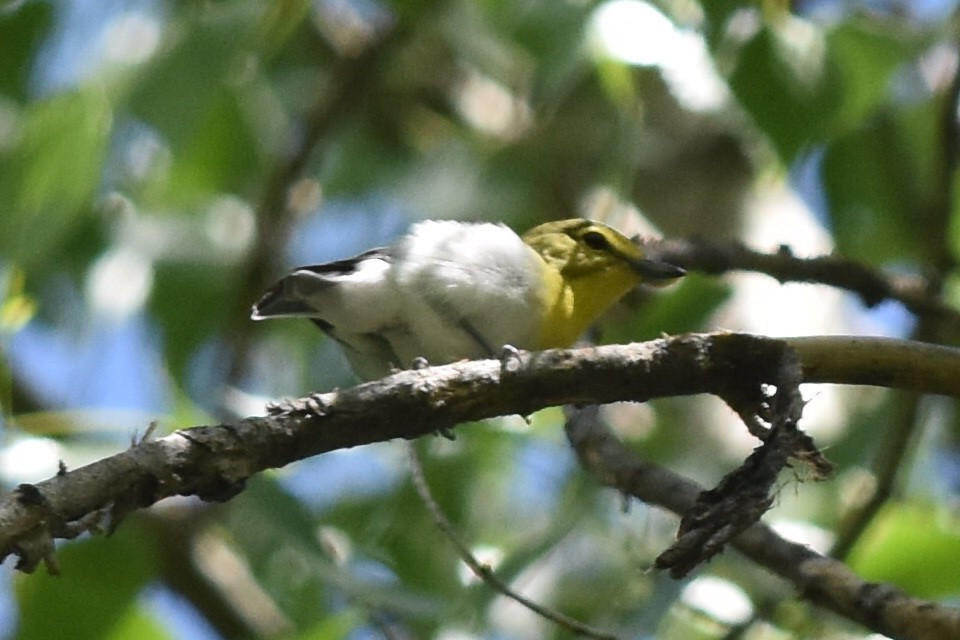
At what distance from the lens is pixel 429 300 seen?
320 cm

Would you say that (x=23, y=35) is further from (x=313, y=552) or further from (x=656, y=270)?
(x=656, y=270)

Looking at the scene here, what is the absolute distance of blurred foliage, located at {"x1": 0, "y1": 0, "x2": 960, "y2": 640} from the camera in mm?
3014

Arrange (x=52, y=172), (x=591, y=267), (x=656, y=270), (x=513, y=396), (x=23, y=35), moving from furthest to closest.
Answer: (x=591, y=267)
(x=656, y=270)
(x=23, y=35)
(x=52, y=172)
(x=513, y=396)

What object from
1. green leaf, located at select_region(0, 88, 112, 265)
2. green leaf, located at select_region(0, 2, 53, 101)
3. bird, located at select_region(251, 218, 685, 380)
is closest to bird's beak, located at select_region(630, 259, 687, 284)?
bird, located at select_region(251, 218, 685, 380)

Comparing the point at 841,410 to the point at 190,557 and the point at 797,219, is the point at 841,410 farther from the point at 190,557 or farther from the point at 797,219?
the point at 190,557

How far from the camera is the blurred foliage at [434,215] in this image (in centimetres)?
301

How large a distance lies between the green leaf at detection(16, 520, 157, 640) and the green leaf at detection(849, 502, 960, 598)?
1728mm

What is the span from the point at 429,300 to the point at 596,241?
80 centimetres

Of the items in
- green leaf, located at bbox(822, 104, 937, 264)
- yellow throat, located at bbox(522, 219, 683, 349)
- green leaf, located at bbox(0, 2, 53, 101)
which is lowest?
green leaf, located at bbox(0, 2, 53, 101)

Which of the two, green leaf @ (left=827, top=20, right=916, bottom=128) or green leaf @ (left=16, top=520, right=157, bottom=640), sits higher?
green leaf @ (left=827, top=20, right=916, bottom=128)

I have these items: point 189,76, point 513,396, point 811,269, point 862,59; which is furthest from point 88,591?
point 862,59

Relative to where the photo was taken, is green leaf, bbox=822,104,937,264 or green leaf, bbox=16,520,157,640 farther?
green leaf, bbox=822,104,937,264

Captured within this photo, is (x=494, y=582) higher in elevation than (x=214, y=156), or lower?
lower

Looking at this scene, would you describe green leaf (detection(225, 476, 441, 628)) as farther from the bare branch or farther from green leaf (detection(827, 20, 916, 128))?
green leaf (detection(827, 20, 916, 128))
